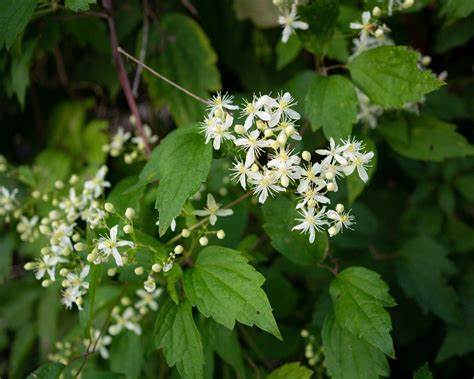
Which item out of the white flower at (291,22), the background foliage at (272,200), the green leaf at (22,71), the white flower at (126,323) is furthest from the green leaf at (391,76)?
the green leaf at (22,71)

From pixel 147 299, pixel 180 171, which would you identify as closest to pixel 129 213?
pixel 180 171

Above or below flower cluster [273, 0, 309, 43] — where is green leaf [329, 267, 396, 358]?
below

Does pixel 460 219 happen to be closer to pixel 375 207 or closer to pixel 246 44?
pixel 375 207

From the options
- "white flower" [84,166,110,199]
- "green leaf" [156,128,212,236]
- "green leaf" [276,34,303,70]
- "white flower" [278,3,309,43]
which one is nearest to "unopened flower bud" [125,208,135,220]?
"green leaf" [156,128,212,236]

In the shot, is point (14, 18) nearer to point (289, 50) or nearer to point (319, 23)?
point (319, 23)

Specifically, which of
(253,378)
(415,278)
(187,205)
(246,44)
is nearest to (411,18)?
(246,44)

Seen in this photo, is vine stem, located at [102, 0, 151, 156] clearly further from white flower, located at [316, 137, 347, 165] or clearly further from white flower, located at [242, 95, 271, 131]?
white flower, located at [316, 137, 347, 165]

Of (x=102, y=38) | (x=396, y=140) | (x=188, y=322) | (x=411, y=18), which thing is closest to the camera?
(x=188, y=322)
